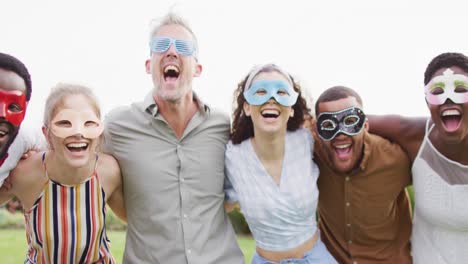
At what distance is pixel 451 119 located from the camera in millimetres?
4820

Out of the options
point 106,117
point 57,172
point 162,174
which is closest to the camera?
point 57,172

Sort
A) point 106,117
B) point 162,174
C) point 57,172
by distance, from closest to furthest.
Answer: point 57,172 → point 162,174 → point 106,117

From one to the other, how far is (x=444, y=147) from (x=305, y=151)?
1191 millimetres

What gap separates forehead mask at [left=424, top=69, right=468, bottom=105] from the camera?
4716 mm

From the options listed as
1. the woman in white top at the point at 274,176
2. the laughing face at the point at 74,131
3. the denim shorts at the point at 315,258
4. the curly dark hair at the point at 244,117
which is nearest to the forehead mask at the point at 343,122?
the woman in white top at the point at 274,176

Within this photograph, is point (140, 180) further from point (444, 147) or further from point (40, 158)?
point (444, 147)

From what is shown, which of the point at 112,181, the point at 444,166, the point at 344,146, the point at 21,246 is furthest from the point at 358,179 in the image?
the point at 21,246

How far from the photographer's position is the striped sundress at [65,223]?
455cm

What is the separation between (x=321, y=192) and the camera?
17.4ft

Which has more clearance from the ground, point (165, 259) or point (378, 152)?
point (378, 152)

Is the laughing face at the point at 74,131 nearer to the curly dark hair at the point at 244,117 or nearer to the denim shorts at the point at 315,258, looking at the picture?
the curly dark hair at the point at 244,117

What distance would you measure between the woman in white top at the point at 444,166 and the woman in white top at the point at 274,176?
2.96 feet

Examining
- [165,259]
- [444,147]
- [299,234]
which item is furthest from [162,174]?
[444,147]

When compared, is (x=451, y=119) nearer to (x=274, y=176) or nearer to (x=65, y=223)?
(x=274, y=176)
